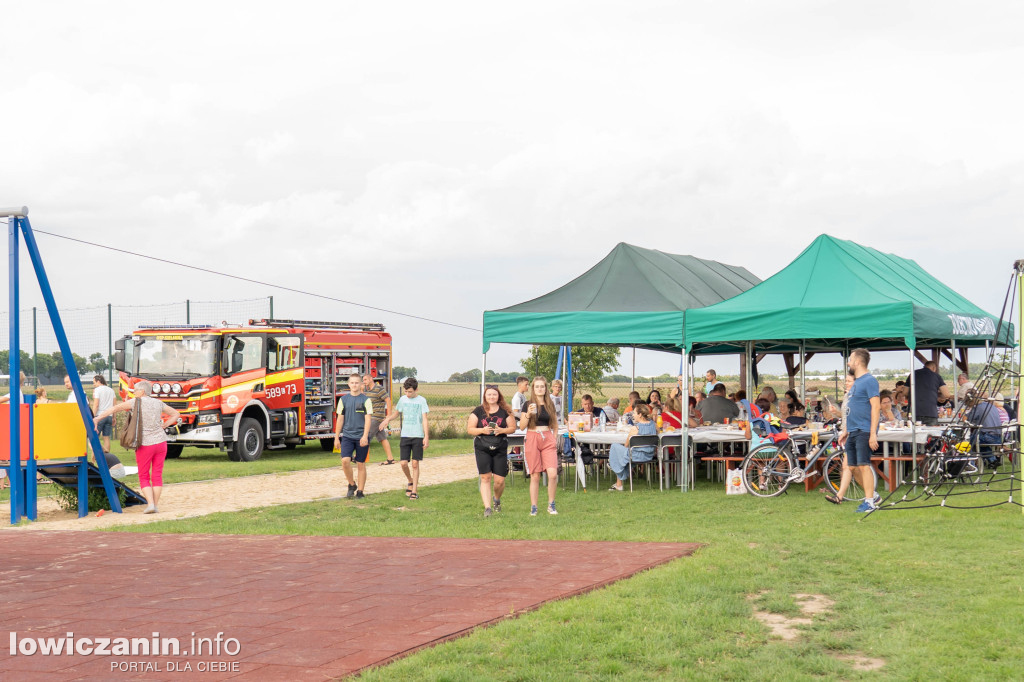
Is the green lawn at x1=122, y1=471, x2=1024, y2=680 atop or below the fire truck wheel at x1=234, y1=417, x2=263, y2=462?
below

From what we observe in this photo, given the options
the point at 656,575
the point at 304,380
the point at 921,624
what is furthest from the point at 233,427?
the point at 921,624

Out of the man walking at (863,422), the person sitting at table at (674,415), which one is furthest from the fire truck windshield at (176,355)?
the man walking at (863,422)

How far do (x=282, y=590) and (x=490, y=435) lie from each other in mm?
4458

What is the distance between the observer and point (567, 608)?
6586 millimetres

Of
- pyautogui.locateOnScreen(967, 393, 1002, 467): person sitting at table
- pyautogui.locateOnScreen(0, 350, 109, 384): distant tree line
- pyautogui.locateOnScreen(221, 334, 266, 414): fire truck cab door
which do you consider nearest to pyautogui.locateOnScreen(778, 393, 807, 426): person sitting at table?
pyautogui.locateOnScreen(967, 393, 1002, 467): person sitting at table

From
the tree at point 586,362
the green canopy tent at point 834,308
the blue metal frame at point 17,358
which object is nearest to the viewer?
the blue metal frame at point 17,358

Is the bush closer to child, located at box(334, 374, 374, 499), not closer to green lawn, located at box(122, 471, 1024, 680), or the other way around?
green lawn, located at box(122, 471, 1024, 680)

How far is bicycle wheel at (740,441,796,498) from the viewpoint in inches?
526

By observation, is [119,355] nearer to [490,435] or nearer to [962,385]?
[490,435]

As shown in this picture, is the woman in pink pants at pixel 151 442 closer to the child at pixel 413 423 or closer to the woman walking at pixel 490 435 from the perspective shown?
the child at pixel 413 423

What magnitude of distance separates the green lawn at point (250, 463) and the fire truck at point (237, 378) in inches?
22.2

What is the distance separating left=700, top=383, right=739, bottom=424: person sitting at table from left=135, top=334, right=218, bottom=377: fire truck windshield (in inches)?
417

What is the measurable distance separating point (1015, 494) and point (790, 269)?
430cm

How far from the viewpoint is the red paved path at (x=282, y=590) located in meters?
5.71
